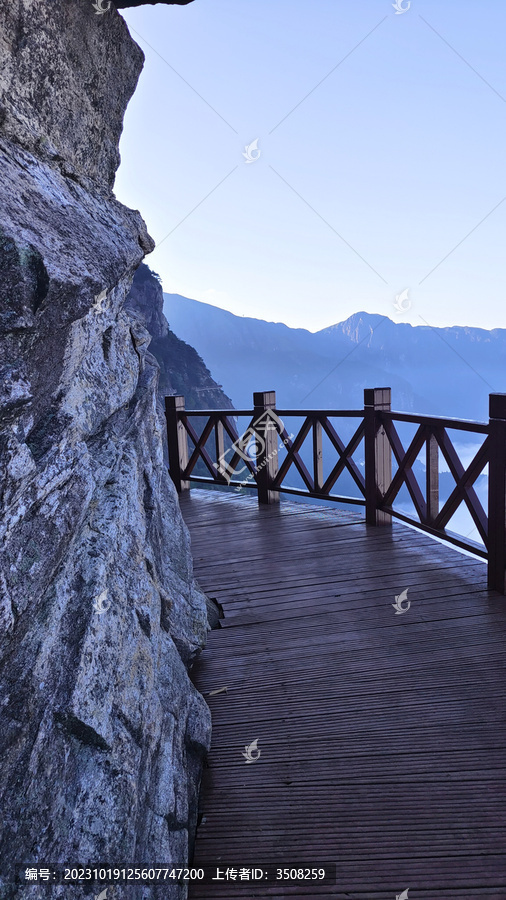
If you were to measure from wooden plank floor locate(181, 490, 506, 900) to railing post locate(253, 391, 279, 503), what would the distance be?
2.09 metres

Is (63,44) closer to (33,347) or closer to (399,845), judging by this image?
(33,347)

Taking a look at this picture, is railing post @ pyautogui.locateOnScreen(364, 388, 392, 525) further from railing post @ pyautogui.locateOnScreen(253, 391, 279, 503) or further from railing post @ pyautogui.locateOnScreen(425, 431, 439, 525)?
railing post @ pyautogui.locateOnScreen(253, 391, 279, 503)

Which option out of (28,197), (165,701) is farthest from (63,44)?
(165,701)

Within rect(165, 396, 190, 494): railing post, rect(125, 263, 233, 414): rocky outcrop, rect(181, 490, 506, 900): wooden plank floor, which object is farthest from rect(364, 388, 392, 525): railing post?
rect(125, 263, 233, 414): rocky outcrop

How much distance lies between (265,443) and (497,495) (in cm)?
309

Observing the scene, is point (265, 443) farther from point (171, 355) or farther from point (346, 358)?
point (346, 358)

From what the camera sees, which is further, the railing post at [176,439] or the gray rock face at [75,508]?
the railing post at [176,439]

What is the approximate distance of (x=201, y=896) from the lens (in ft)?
6.49

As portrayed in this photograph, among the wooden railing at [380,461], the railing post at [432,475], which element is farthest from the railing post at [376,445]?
the railing post at [432,475]

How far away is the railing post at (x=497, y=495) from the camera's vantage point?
4055 mm

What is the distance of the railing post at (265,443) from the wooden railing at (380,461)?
1cm

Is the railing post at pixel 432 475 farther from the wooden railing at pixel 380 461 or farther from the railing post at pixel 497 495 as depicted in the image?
the railing post at pixel 497 495

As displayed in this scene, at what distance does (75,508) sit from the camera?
1.74m

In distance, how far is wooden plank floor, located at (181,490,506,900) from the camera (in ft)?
6.68
